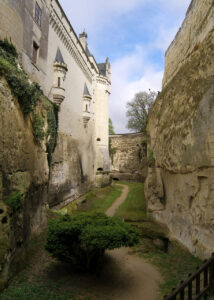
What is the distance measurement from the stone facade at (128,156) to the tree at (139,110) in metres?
5.87

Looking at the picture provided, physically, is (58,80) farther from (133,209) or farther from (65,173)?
(133,209)

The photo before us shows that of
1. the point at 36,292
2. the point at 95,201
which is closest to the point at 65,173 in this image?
the point at 95,201

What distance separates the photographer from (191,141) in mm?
8484

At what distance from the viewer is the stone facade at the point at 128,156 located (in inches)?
1206

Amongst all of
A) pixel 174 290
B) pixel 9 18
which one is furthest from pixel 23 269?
pixel 9 18

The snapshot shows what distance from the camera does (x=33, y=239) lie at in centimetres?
923

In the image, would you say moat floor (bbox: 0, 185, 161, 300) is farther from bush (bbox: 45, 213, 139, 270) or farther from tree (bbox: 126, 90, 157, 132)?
tree (bbox: 126, 90, 157, 132)

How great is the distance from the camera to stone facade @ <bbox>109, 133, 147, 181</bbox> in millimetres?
30633

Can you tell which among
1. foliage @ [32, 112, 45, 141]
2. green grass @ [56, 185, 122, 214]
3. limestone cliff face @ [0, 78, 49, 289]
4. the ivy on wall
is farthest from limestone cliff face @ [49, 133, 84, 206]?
limestone cliff face @ [0, 78, 49, 289]

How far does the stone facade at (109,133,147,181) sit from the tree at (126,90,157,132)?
19.3ft

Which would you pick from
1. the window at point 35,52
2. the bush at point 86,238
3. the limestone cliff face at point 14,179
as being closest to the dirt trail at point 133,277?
the bush at point 86,238

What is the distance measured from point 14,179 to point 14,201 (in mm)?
839

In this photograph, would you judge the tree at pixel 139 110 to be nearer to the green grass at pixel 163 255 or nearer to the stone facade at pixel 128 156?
the stone facade at pixel 128 156

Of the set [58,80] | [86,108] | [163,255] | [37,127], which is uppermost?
[58,80]
